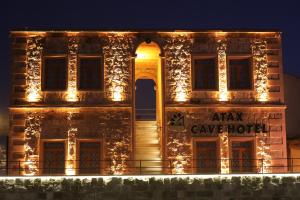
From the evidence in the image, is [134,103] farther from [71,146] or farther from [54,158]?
[54,158]

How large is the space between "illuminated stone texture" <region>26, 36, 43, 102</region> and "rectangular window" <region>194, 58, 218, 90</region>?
7.49m

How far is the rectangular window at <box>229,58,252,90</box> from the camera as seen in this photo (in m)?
26.0

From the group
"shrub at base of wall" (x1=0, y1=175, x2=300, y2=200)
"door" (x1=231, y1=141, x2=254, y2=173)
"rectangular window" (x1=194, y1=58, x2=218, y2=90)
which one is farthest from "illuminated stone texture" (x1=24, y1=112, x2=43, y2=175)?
"door" (x1=231, y1=141, x2=254, y2=173)

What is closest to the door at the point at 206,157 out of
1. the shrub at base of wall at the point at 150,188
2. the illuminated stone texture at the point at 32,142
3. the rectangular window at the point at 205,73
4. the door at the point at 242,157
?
the door at the point at 242,157

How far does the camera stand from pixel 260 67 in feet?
85.6

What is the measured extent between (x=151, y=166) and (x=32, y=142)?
5668 mm

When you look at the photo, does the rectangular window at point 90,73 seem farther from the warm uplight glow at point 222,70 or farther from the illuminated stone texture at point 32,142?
the warm uplight glow at point 222,70

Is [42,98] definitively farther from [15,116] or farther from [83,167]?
[83,167]

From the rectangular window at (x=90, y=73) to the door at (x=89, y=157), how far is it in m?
2.80

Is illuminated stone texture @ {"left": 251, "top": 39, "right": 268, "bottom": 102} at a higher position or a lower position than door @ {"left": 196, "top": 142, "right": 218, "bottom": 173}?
higher

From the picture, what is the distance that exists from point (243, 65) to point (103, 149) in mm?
7891

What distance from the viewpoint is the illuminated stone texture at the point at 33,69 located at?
83.7 ft

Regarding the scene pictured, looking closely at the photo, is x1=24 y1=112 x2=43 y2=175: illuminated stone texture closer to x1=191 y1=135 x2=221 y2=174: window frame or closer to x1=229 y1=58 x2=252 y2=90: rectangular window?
x1=191 y1=135 x2=221 y2=174: window frame

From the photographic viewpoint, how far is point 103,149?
2512cm
